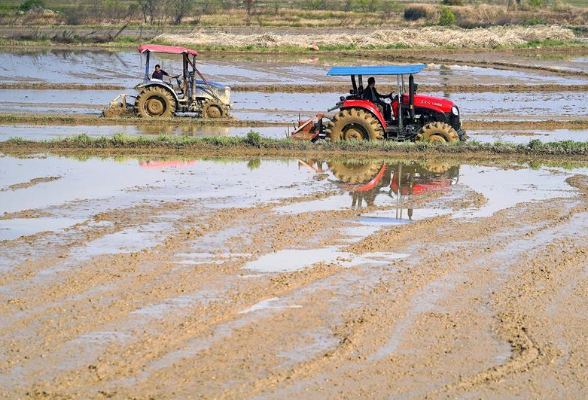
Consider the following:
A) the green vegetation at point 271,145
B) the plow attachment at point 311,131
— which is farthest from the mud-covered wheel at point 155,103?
the plow attachment at point 311,131

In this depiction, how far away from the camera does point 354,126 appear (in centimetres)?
1917

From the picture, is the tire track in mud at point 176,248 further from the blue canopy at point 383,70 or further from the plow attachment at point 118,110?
the plow attachment at point 118,110

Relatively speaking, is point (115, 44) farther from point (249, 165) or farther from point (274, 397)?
point (274, 397)

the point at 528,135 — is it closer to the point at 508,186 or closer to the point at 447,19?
the point at 508,186

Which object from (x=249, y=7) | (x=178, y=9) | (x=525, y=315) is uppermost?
(x=249, y=7)

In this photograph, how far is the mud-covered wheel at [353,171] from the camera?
53.9 ft

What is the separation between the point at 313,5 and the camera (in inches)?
3248

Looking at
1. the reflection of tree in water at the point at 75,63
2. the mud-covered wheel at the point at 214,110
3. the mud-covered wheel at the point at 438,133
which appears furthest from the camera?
the reflection of tree in water at the point at 75,63

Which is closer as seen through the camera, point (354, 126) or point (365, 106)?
point (365, 106)

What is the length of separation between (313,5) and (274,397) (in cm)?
7749

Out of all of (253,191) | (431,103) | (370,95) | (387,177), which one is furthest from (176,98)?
(253,191)

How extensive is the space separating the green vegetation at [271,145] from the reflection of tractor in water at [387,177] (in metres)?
0.73

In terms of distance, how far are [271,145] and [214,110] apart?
573 cm

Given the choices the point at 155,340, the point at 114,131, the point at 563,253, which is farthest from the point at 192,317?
the point at 114,131
